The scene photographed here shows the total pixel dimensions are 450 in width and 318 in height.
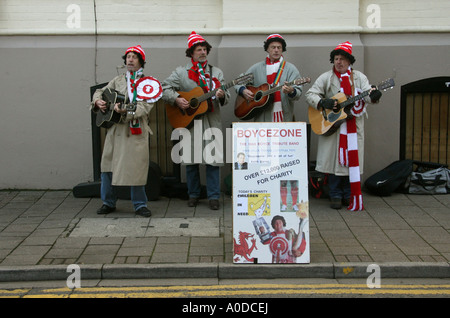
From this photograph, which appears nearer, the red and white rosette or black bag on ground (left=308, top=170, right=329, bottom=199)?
the red and white rosette

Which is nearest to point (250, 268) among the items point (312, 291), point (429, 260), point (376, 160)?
point (312, 291)

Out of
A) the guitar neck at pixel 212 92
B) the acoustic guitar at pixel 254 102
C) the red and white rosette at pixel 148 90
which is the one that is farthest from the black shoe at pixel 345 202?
the red and white rosette at pixel 148 90

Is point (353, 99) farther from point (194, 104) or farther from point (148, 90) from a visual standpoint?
point (148, 90)

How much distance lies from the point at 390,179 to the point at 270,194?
10.0 ft

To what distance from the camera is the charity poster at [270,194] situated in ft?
16.6

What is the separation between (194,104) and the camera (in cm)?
688

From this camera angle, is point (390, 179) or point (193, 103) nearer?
point (193, 103)

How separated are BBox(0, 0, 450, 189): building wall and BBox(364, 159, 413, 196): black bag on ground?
1.14 ft

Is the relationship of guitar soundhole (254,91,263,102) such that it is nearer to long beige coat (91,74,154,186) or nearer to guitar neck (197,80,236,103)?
guitar neck (197,80,236,103)

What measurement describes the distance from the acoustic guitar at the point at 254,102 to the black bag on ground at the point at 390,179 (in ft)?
6.37

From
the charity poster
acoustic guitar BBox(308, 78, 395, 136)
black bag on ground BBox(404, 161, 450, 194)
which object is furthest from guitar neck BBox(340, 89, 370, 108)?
the charity poster

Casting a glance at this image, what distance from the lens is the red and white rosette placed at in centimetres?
651

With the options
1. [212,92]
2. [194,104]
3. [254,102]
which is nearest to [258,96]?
[254,102]
